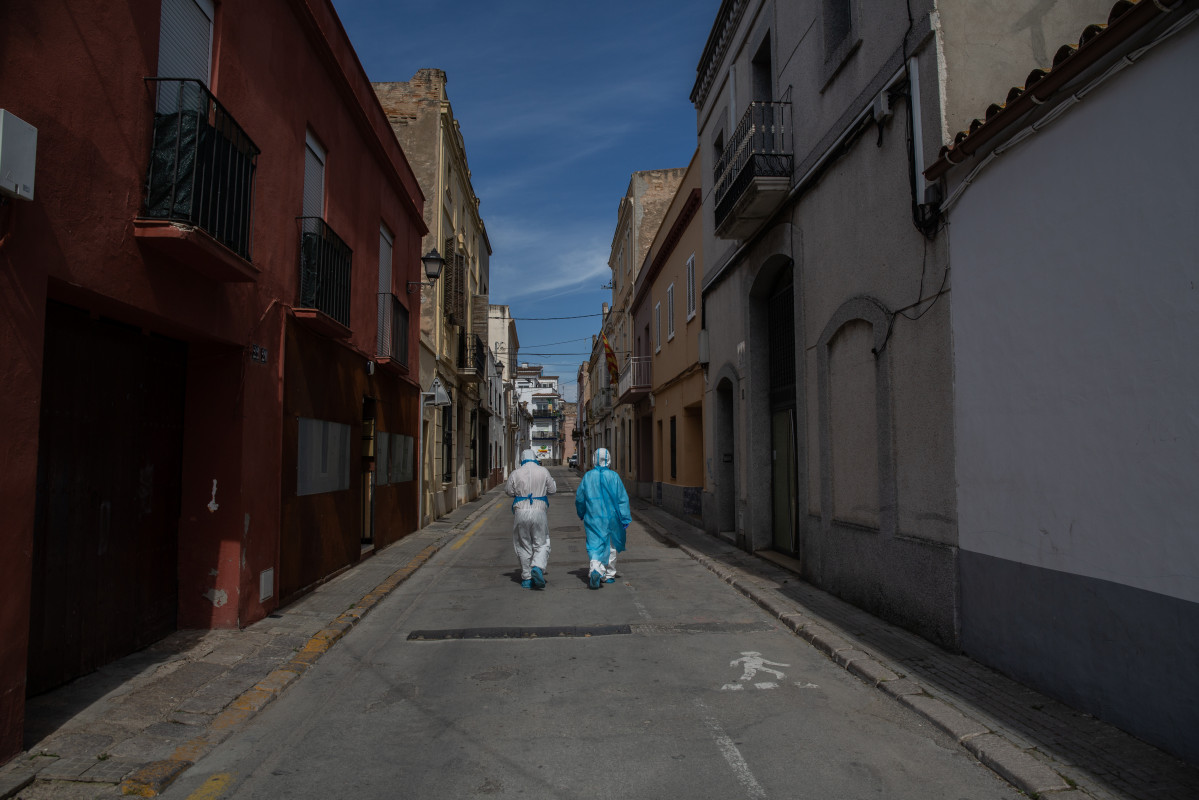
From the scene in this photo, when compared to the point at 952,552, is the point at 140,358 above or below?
above

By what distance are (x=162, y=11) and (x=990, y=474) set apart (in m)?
6.93

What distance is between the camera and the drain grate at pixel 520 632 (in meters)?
7.00

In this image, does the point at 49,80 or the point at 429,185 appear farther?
the point at 429,185

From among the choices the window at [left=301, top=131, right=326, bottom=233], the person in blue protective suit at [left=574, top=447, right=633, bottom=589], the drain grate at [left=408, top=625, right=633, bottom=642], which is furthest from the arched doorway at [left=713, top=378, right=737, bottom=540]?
the window at [left=301, top=131, right=326, bottom=233]

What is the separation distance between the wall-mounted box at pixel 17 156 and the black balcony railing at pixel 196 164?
132 cm

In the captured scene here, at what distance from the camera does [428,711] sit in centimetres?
500

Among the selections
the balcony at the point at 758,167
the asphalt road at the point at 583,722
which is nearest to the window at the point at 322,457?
the asphalt road at the point at 583,722

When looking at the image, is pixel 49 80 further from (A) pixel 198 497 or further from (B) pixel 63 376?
(A) pixel 198 497

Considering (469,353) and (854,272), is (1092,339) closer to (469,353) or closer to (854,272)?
(854,272)

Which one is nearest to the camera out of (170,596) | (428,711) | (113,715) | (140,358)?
(113,715)

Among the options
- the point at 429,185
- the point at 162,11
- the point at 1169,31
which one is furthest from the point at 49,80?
the point at 429,185

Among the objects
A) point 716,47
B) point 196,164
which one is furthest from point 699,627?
point 716,47

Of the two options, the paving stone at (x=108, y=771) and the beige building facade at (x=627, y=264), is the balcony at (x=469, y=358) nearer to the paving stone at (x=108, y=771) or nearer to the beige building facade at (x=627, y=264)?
the beige building facade at (x=627, y=264)

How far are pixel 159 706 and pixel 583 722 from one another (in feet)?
8.83
